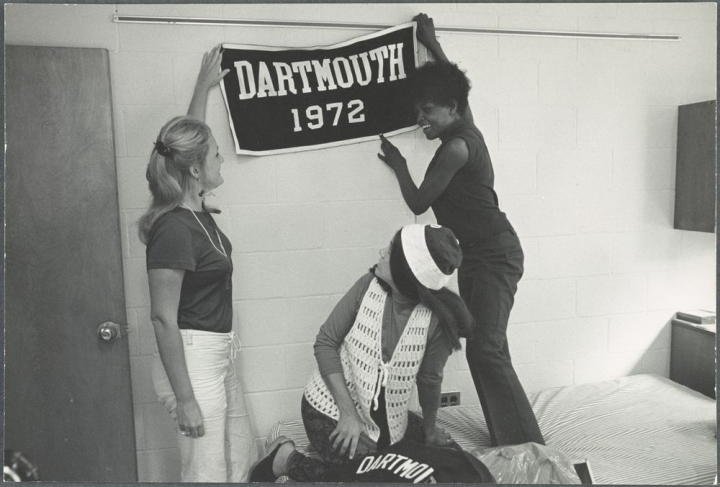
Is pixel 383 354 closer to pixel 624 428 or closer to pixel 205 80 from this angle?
pixel 624 428

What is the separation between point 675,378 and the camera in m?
1.80

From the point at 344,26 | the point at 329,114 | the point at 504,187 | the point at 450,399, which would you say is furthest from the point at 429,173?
the point at 450,399

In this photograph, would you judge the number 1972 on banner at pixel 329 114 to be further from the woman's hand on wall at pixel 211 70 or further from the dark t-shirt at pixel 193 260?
the dark t-shirt at pixel 193 260

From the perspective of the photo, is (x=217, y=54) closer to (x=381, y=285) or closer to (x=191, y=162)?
(x=191, y=162)

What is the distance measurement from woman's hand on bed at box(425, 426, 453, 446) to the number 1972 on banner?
3.31 ft

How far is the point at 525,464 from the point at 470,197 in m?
0.87

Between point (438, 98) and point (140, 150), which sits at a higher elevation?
point (438, 98)

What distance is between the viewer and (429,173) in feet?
5.49

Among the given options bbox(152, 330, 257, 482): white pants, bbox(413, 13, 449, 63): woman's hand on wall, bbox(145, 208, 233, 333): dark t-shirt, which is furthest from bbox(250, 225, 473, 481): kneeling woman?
bbox(413, 13, 449, 63): woman's hand on wall

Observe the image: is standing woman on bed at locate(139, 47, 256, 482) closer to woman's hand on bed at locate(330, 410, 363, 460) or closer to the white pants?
the white pants

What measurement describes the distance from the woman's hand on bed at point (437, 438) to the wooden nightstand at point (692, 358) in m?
0.79

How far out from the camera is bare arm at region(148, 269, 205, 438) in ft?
5.17

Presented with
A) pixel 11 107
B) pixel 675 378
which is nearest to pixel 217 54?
pixel 11 107

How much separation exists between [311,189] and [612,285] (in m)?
1.05
